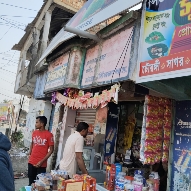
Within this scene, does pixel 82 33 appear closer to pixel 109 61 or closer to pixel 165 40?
pixel 109 61

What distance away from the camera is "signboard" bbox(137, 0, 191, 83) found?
2.31 metres

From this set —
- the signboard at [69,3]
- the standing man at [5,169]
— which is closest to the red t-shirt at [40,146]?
the standing man at [5,169]

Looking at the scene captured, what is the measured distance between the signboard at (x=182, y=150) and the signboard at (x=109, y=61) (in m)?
1.03

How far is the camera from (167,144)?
11.0ft

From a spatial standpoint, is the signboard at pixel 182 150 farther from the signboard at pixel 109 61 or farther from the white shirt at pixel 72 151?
the white shirt at pixel 72 151

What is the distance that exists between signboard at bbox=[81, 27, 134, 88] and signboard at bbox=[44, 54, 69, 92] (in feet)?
3.28

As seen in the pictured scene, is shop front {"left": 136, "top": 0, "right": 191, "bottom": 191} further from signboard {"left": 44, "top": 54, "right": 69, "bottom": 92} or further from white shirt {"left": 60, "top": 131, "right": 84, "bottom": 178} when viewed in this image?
signboard {"left": 44, "top": 54, "right": 69, "bottom": 92}

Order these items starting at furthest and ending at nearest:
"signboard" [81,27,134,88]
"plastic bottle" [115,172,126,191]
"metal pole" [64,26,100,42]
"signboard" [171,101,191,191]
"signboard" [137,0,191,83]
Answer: "metal pole" [64,26,100,42] → "signboard" [81,27,134,88] → "plastic bottle" [115,172,126,191] → "signboard" [171,101,191,191] → "signboard" [137,0,191,83]

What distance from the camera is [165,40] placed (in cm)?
258

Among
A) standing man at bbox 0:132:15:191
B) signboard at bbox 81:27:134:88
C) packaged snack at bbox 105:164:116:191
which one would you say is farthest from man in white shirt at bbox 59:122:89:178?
standing man at bbox 0:132:15:191

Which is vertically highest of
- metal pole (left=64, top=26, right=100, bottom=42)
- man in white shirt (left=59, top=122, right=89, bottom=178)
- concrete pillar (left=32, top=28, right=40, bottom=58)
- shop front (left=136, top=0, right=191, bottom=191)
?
concrete pillar (left=32, top=28, right=40, bottom=58)

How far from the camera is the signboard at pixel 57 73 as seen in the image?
225 inches

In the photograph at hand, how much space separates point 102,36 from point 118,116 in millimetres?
2081

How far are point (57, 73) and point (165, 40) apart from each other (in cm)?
413
